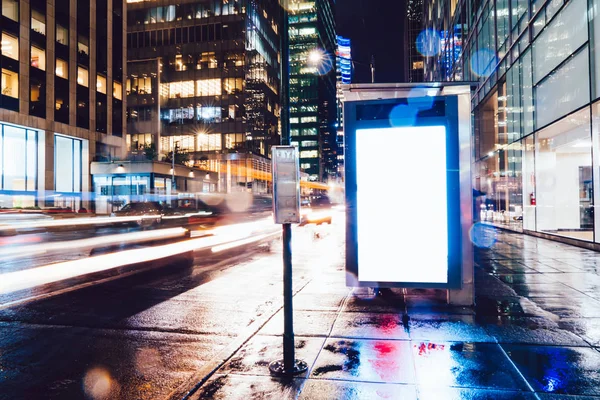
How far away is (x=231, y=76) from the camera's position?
2813 inches

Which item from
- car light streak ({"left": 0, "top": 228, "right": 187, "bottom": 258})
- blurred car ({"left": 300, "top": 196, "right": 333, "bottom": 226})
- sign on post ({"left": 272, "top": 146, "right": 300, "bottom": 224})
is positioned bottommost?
car light streak ({"left": 0, "top": 228, "right": 187, "bottom": 258})

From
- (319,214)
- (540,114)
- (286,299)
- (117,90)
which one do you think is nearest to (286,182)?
(286,299)

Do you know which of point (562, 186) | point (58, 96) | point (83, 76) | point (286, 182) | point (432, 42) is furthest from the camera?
point (432, 42)

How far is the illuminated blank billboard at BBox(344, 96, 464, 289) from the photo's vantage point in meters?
6.53

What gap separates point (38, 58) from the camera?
129ft

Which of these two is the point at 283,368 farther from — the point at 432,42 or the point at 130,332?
the point at 432,42

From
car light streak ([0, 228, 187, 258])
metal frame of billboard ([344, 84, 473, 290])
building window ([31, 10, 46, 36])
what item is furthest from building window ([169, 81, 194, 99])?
metal frame of billboard ([344, 84, 473, 290])

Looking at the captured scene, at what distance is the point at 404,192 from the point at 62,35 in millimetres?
46347

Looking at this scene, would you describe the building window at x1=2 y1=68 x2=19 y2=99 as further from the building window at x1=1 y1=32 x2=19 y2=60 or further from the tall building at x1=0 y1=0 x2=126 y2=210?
the building window at x1=1 y1=32 x2=19 y2=60

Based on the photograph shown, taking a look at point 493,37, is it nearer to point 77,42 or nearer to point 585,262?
point 585,262

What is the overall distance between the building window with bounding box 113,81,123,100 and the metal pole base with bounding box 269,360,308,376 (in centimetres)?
5166

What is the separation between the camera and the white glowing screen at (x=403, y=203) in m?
6.59

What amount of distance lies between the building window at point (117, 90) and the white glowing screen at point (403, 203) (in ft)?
163

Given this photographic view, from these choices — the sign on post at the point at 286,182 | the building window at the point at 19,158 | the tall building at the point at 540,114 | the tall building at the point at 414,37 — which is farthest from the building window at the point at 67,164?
the tall building at the point at 414,37
